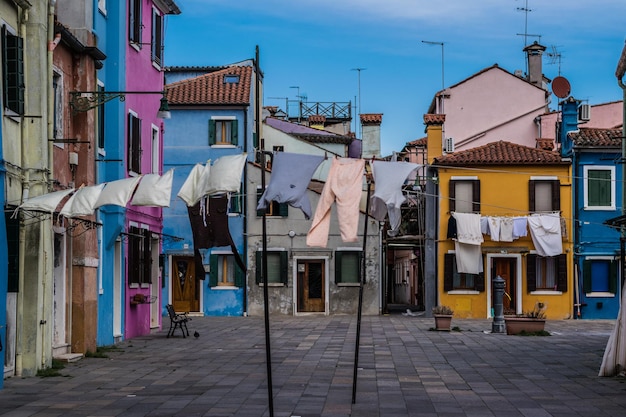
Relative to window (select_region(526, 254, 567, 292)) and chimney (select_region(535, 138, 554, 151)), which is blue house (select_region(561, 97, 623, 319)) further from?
chimney (select_region(535, 138, 554, 151))

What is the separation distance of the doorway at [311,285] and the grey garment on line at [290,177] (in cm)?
2781

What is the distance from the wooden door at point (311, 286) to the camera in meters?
40.5

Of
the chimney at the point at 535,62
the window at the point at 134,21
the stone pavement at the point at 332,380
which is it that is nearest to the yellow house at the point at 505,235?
the stone pavement at the point at 332,380

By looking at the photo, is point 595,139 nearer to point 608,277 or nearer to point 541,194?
point 541,194

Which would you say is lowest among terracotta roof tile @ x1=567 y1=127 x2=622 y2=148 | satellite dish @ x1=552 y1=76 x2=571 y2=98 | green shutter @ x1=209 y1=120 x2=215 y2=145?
terracotta roof tile @ x1=567 y1=127 x2=622 y2=148

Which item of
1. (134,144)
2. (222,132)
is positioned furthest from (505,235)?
(134,144)

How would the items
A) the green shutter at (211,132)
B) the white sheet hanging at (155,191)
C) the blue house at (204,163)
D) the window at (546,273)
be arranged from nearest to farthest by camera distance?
the white sheet hanging at (155,191) → the window at (546,273) → the blue house at (204,163) → the green shutter at (211,132)

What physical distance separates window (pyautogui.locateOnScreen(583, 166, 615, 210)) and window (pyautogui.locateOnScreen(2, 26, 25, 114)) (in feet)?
89.9

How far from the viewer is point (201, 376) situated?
16750 millimetres

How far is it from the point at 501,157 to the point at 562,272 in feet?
16.0

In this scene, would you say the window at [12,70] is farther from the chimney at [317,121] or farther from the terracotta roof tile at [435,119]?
the chimney at [317,121]

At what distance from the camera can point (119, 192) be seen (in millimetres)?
14281

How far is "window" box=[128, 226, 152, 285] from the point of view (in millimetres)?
25828

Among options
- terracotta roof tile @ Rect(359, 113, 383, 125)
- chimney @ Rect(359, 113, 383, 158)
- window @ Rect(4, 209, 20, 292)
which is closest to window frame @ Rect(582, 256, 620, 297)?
chimney @ Rect(359, 113, 383, 158)
